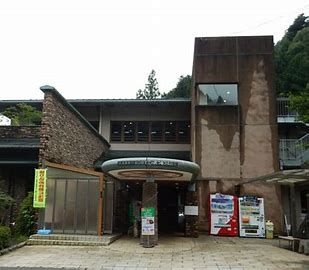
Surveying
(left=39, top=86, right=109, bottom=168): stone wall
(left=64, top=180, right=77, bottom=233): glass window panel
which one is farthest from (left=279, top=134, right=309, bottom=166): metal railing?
(left=64, top=180, right=77, bottom=233): glass window panel

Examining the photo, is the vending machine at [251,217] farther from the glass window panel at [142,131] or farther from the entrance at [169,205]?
the glass window panel at [142,131]

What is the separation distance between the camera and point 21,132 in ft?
54.5

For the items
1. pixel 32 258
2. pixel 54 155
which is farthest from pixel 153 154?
pixel 32 258

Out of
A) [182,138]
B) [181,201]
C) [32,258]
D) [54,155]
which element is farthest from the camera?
[182,138]

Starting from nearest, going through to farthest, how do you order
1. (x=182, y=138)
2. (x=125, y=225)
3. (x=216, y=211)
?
(x=216, y=211)
(x=125, y=225)
(x=182, y=138)

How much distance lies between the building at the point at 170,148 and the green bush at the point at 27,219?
348mm

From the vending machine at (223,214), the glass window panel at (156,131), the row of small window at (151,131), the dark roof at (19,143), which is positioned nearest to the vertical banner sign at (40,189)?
the dark roof at (19,143)

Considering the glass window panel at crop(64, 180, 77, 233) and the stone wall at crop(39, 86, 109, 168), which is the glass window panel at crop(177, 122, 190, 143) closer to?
the stone wall at crop(39, 86, 109, 168)

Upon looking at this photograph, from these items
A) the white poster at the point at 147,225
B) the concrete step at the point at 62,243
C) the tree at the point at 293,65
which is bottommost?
the concrete step at the point at 62,243

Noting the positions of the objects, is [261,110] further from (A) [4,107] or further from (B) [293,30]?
(B) [293,30]

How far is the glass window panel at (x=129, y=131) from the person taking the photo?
22906mm

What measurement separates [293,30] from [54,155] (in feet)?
120

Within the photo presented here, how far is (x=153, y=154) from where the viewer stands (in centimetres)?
2167

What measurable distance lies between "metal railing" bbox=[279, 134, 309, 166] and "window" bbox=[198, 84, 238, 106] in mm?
3985
